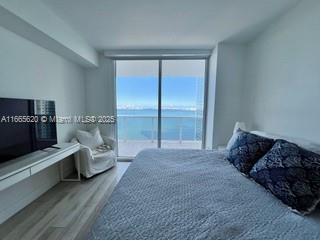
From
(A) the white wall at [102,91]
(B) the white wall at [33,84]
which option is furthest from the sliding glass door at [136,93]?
(B) the white wall at [33,84]

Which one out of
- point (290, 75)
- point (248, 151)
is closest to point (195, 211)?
point (248, 151)

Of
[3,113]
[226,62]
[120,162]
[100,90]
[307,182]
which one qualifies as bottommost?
[120,162]

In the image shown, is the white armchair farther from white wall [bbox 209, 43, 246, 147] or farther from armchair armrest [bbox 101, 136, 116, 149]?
white wall [bbox 209, 43, 246, 147]

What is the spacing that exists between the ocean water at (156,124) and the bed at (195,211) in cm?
248

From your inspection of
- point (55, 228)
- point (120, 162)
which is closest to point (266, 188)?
point (55, 228)

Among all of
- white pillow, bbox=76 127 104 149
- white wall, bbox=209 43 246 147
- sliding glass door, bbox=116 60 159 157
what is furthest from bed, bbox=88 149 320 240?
sliding glass door, bbox=116 60 159 157

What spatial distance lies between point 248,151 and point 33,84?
9.14 ft

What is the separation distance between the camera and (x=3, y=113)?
1713 millimetres

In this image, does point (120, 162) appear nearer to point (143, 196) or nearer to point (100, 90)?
point (100, 90)

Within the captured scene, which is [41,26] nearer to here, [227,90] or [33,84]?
[33,84]

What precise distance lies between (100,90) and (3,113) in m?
2.18

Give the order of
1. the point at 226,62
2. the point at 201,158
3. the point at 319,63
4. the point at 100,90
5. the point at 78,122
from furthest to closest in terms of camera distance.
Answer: the point at 100,90, the point at 78,122, the point at 226,62, the point at 201,158, the point at 319,63

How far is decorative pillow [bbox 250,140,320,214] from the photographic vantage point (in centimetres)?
104

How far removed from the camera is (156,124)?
12.9 ft
